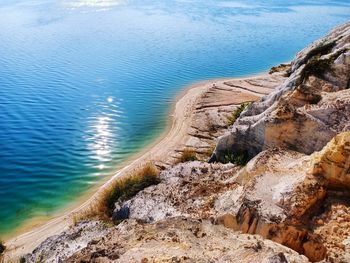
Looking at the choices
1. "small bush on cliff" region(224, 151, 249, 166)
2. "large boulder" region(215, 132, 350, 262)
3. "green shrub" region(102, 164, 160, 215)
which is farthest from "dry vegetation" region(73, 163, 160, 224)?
"large boulder" region(215, 132, 350, 262)

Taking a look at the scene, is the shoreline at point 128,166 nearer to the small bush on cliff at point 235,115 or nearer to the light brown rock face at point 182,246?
the small bush on cliff at point 235,115

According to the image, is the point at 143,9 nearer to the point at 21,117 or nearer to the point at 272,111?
the point at 21,117

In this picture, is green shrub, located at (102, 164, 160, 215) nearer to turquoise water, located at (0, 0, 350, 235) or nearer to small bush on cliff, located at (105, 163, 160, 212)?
small bush on cliff, located at (105, 163, 160, 212)

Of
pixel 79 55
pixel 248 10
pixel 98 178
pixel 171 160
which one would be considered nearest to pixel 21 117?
pixel 98 178

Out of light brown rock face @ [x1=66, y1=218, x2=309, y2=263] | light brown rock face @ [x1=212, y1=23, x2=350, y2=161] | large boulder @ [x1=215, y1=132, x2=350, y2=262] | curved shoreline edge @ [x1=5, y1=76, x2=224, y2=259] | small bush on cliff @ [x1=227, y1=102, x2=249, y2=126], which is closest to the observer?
light brown rock face @ [x1=66, y1=218, x2=309, y2=263]

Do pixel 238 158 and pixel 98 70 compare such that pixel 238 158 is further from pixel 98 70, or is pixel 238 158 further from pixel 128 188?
pixel 98 70

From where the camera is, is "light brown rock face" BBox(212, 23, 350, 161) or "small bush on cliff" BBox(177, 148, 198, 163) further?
"small bush on cliff" BBox(177, 148, 198, 163)
